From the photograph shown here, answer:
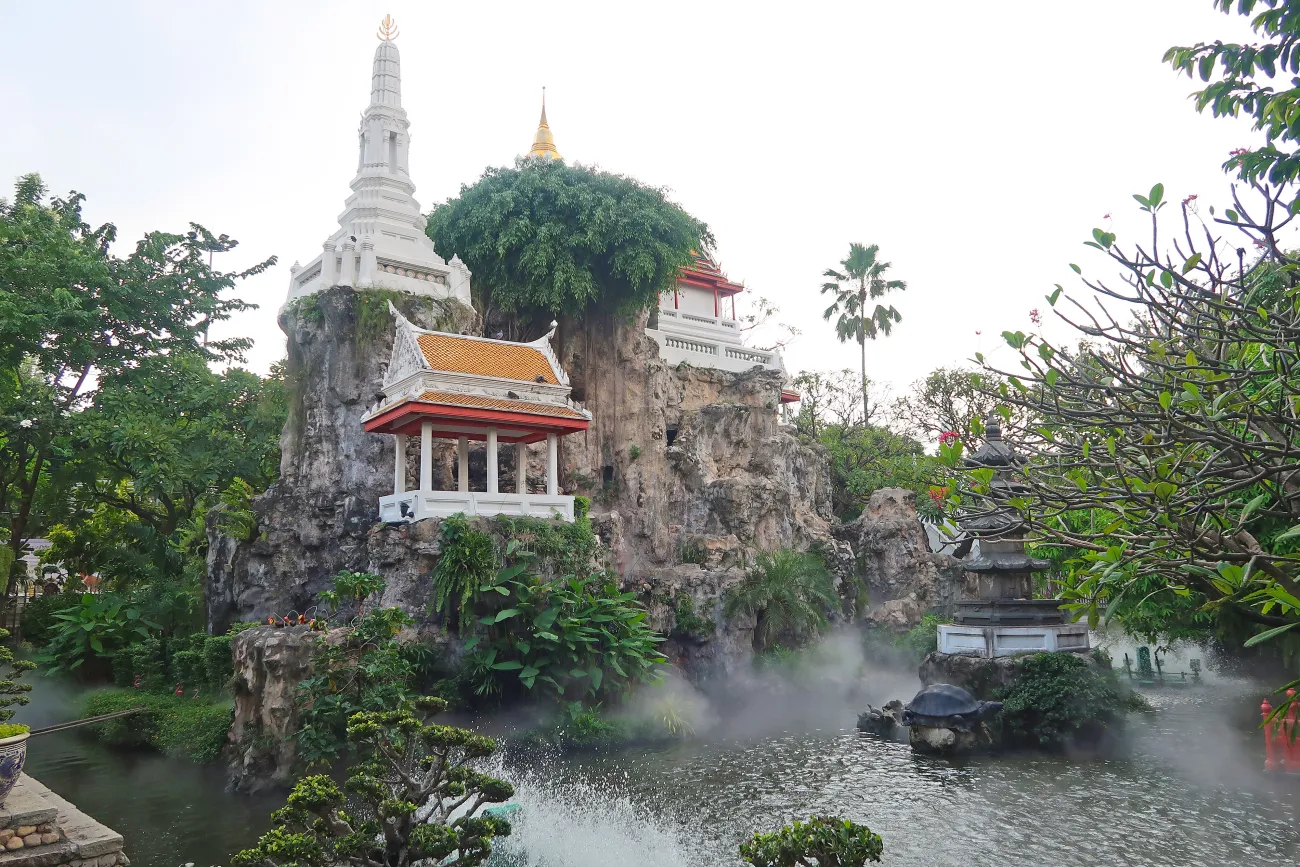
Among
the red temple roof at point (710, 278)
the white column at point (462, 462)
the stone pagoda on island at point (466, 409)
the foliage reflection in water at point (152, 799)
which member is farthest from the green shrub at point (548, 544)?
the red temple roof at point (710, 278)

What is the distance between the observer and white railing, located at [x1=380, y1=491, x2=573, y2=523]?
49.8 ft

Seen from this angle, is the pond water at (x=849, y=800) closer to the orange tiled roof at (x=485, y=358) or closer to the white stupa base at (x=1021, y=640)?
the white stupa base at (x=1021, y=640)

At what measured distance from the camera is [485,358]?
1664cm

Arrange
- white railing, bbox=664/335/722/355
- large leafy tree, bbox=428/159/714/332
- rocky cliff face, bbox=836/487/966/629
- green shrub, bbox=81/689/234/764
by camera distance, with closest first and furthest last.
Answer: green shrub, bbox=81/689/234/764, large leafy tree, bbox=428/159/714/332, rocky cliff face, bbox=836/487/966/629, white railing, bbox=664/335/722/355

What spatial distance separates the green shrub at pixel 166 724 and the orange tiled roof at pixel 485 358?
672 cm

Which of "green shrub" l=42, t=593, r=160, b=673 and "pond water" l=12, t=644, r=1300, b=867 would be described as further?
"green shrub" l=42, t=593, r=160, b=673

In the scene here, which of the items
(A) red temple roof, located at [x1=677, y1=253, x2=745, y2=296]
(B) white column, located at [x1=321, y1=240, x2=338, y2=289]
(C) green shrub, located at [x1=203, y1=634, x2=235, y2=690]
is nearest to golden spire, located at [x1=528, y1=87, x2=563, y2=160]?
(A) red temple roof, located at [x1=677, y1=253, x2=745, y2=296]

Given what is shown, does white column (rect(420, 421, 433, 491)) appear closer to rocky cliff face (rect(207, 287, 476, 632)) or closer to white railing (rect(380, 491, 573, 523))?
white railing (rect(380, 491, 573, 523))

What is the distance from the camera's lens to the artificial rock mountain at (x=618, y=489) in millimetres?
16969

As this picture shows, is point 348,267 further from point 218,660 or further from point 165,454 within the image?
point 218,660

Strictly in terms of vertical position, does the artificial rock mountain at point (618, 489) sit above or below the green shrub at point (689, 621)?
above

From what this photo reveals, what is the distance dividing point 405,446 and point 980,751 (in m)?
11.2

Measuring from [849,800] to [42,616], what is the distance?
830 inches

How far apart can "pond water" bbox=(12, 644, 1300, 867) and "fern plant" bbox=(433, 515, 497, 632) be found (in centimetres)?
280
